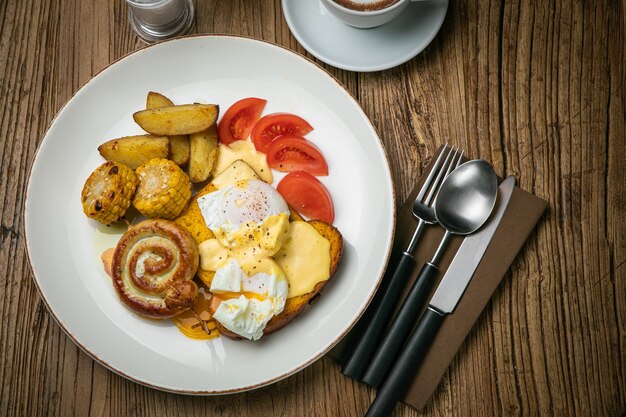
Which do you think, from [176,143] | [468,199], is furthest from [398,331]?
[176,143]

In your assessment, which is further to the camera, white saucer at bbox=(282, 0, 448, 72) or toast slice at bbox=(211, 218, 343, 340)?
white saucer at bbox=(282, 0, 448, 72)

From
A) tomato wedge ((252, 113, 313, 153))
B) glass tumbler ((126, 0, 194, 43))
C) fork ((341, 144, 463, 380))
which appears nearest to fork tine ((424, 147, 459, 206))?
fork ((341, 144, 463, 380))

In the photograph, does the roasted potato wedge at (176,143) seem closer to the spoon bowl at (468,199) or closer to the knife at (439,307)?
the spoon bowl at (468,199)

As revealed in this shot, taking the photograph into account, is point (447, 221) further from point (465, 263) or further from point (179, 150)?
point (179, 150)

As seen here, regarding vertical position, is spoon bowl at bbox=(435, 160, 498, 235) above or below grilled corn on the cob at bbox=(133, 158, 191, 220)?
below

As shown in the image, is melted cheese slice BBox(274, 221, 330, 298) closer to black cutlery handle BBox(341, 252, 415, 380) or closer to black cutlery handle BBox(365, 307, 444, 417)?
black cutlery handle BBox(341, 252, 415, 380)

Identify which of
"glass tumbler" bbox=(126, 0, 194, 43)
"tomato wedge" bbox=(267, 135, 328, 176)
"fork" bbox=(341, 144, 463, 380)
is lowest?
"fork" bbox=(341, 144, 463, 380)

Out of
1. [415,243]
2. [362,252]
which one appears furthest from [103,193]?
[415,243]
